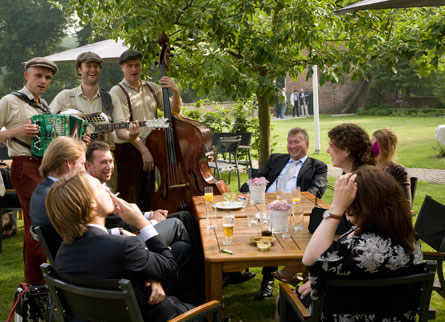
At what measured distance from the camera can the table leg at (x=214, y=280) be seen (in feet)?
9.05

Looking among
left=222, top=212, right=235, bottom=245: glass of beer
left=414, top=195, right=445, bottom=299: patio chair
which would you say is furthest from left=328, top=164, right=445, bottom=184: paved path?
left=222, top=212, right=235, bottom=245: glass of beer

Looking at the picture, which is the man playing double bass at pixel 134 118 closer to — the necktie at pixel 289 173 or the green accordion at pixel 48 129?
the green accordion at pixel 48 129

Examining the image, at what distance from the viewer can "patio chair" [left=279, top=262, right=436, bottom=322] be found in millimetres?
2082

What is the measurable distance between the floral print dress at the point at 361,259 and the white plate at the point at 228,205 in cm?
168

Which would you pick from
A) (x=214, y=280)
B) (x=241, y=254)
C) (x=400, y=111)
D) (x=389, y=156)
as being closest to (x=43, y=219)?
(x=214, y=280)

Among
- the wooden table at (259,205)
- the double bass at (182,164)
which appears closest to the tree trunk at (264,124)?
the double bass at (182,164)

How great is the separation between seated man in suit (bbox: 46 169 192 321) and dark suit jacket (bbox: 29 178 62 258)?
1.90ft

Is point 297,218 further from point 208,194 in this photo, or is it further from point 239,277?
point 239,277

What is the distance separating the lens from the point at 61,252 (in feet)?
7.54

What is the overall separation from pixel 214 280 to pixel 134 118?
9.50 ft

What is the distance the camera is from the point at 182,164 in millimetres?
4832

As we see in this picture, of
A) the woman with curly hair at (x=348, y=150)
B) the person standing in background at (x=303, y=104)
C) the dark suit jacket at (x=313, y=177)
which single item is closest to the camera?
the woman with curly hair at (x=348, y=150)

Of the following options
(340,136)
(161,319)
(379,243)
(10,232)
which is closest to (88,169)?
(161,319)

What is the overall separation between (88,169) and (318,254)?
2098mm
